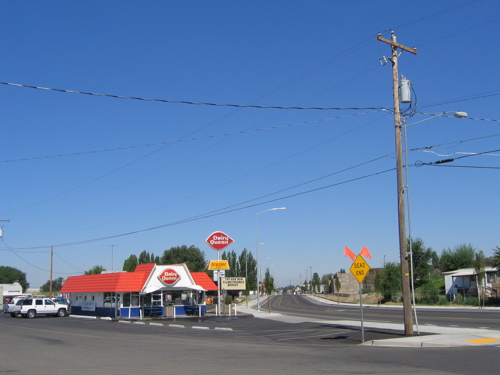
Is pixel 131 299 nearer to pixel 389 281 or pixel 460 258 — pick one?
pixel 389 281

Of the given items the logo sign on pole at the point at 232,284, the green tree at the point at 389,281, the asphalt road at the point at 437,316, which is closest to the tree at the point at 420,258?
the green tree at the point at 389,281

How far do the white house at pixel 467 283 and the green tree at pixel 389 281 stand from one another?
21.4ft

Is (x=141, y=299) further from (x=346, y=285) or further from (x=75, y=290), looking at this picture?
(x=346, y=285)

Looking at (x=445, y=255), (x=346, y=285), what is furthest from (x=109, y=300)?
(x=346, y=285)

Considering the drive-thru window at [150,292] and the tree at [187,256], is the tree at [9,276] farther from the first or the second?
the drive-thru window at [150,292]

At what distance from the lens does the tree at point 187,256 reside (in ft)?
420

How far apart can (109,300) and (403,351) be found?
113 ft

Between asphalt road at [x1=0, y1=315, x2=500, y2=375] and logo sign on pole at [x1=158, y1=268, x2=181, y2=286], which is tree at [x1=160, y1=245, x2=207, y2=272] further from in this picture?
asphalt road at [x1=0, y1=315, x2=500, y2=375]

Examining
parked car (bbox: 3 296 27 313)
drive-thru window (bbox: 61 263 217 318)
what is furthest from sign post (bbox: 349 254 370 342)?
parked car (bbox: 3 296 27 313)

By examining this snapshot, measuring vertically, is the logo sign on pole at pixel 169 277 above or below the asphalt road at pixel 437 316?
above

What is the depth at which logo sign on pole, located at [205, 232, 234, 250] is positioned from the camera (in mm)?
47469

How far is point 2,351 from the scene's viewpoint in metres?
18.8

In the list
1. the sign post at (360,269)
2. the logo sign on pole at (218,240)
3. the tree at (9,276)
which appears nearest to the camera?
the sign post at (360,269)

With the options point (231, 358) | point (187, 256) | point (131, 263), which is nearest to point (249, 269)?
point (187, 256)
